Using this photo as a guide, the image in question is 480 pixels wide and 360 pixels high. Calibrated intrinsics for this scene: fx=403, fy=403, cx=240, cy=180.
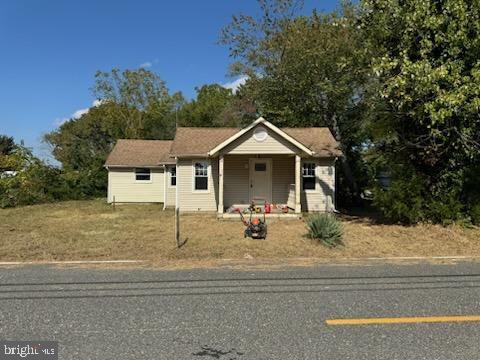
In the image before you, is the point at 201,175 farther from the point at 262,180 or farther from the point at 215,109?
the point at 215,109

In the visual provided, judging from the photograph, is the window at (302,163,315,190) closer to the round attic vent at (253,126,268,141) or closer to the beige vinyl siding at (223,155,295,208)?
the beige vinyl siding at (223,155,295,208)

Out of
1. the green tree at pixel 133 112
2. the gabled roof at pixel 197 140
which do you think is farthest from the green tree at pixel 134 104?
the gabled roof at pixel 197 140

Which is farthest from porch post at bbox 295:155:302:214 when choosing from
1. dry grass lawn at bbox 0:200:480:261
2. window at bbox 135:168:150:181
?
window at bbox 135:168:150:181

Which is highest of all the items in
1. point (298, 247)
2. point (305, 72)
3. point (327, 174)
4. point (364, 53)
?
point (305, 72)

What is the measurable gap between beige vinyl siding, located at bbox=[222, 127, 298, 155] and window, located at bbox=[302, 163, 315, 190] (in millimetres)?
2576

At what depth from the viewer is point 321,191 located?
1936 cm

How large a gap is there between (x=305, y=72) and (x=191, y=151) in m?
7.92

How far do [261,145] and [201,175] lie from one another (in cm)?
351

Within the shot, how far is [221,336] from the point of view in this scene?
4.39m

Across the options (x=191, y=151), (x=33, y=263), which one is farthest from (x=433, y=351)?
(x=191, y=151)

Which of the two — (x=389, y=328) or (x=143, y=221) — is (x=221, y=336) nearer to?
(x=389, y=328)

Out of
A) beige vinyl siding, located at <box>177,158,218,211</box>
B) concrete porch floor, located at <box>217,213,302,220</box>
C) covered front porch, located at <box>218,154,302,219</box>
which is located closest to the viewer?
concrete porch floor, located at <box>217,213,302,220</box>

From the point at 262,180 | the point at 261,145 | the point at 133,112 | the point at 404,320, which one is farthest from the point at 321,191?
the point at 133,112

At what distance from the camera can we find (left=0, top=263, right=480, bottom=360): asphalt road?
407 cm
